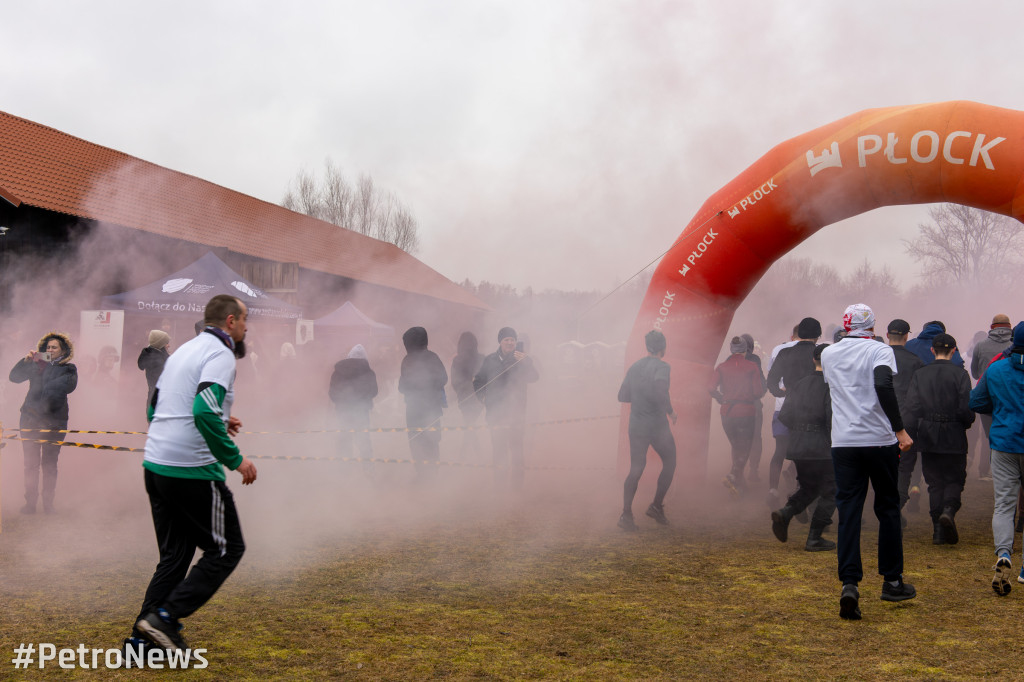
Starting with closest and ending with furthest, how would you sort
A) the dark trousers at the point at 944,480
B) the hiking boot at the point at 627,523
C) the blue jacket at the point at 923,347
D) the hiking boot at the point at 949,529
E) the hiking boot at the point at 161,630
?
1. the hiking boot at the point at 161,630
2. the hiking boot at the point at 949,529
3. the dark trousers at the point at 944,480
4. the hiking boot at the point at 627,523
5. the blue jacket at the point at 923,347

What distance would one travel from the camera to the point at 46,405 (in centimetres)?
755

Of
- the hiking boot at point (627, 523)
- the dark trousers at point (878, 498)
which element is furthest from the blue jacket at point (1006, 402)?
the hiking boot at point (627, 523)

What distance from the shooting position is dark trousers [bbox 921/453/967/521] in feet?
21.0

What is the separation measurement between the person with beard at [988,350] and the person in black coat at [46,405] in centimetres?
842

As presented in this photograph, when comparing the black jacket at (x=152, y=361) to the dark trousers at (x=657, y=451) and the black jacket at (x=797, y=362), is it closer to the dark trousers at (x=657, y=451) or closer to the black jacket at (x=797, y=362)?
the dark trousers at (x=657, y=451)

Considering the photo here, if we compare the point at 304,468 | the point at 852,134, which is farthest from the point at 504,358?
the point at 852,134

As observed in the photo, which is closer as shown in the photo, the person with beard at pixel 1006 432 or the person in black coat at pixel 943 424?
the person with beard at pixel 1006 432

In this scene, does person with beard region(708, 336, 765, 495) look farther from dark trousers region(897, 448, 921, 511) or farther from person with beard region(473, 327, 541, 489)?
person with beard region(473, 327, 541, 489)

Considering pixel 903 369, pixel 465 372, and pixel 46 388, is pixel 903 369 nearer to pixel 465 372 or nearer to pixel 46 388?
pixel 465 372

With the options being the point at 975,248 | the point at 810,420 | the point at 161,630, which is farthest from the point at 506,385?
the point at 975,248

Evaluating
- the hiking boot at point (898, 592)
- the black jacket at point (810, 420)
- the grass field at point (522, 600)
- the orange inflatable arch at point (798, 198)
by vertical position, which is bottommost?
the grass field at point (522, 600)

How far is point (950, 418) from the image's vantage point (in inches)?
257

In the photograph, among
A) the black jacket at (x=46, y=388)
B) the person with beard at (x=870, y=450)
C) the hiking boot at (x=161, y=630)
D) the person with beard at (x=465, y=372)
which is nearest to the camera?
the hiking boot at (x=161, y=630)

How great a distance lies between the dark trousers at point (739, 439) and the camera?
8.85 meters
